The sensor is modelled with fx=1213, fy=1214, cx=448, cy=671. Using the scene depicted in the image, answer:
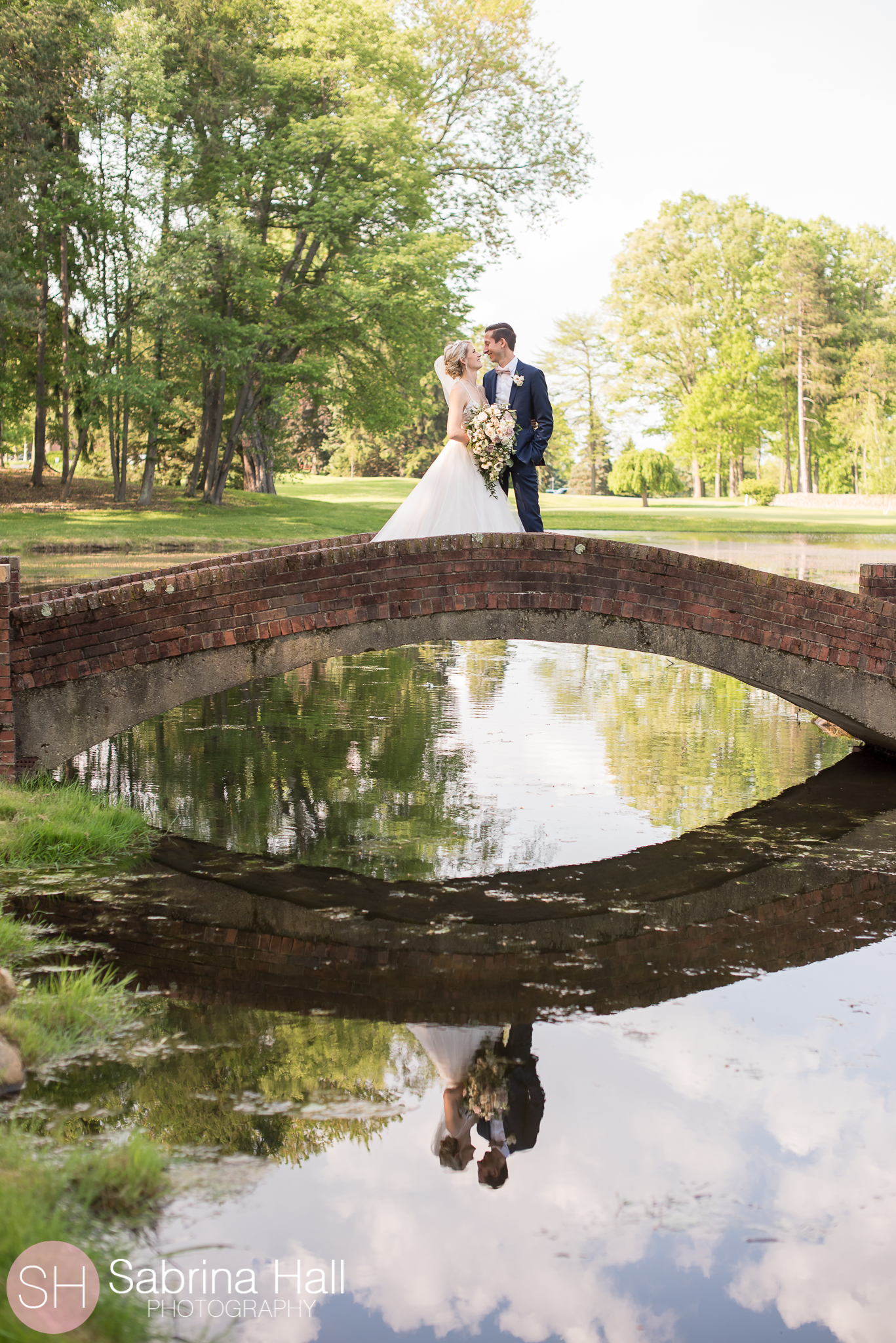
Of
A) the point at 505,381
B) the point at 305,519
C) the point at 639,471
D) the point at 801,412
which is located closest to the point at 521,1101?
the point at 505,381

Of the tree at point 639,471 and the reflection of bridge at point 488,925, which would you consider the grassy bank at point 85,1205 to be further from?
Answer: the tree at point 639,471

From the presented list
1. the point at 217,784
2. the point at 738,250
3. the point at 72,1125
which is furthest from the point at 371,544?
the point at 738,250

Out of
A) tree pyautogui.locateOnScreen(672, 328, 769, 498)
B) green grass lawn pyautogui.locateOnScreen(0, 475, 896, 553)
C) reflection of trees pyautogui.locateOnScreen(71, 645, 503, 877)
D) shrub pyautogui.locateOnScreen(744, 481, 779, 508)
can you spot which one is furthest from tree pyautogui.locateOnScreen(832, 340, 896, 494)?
reflection of trees pyautogui.locateOnScreen(71, 645, 503, 877)

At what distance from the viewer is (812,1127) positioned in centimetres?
376

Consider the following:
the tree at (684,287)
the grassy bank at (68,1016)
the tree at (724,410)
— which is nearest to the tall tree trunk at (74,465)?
the grassy bank at (68,1016)

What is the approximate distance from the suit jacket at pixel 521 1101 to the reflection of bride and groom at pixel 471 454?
5.52m

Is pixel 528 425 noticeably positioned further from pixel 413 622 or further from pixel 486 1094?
pixel 486 1094

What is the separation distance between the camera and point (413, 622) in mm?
8250

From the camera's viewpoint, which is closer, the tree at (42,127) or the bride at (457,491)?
the bride at (457,491)

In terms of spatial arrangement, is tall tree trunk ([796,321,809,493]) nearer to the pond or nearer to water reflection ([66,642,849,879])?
water reflection ([66,642,849,879])

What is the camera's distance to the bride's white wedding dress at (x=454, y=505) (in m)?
9.22

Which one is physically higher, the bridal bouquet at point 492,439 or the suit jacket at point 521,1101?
the bridal bouquet at point 492,439

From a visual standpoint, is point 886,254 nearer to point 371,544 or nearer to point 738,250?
point 738,250

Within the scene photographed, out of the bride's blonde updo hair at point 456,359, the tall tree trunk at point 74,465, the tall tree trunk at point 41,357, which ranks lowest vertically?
the bride's blonde updo hair at point 456,359
